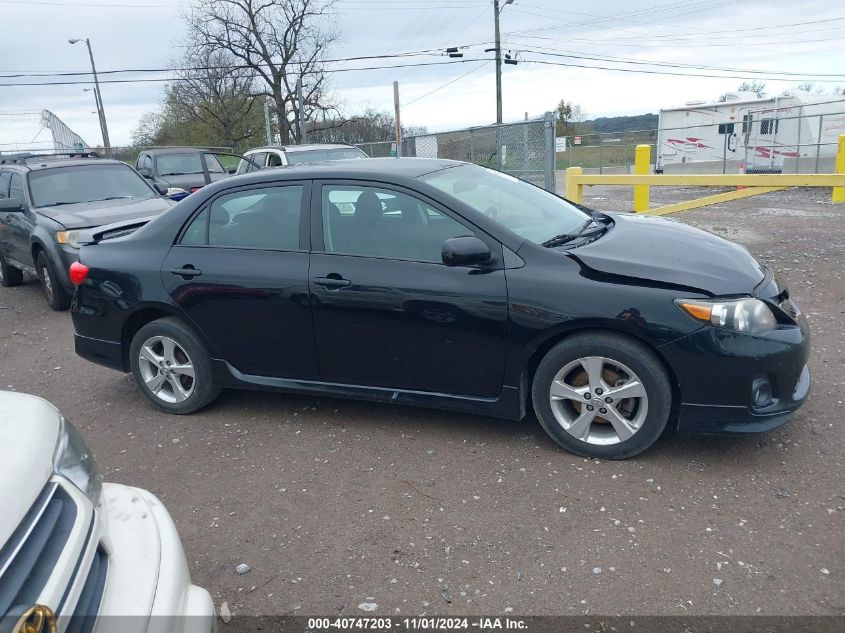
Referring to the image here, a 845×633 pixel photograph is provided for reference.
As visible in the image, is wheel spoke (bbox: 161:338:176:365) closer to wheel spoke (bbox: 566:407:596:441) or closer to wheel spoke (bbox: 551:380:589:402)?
wheel spoke (bbox: 551:380:589:402)

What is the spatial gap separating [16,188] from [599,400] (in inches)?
335

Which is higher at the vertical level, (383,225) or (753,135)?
(383,225)

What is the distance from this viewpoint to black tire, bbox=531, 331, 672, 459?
358 centimetres

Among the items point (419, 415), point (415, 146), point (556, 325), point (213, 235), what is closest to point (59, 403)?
point (213, 235)

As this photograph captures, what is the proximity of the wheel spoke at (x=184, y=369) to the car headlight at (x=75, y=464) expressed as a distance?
2.50 metres

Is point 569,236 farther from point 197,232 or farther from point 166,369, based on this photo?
point 166,369

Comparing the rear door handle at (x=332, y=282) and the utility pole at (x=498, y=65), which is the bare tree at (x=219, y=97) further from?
the rear door handle at (x=332, y=282)

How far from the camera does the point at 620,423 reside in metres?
3.70

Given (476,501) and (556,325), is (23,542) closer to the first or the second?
(476,501)

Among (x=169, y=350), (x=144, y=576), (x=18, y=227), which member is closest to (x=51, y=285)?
(x=18, y=227)

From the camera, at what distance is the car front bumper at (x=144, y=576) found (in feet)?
5.93

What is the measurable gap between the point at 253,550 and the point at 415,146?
46.2 feet

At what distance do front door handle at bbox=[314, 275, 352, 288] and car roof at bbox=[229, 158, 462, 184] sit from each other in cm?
64

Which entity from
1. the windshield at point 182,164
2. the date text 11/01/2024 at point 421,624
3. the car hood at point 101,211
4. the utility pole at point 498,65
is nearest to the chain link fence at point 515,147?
the windshield at point 182,164
